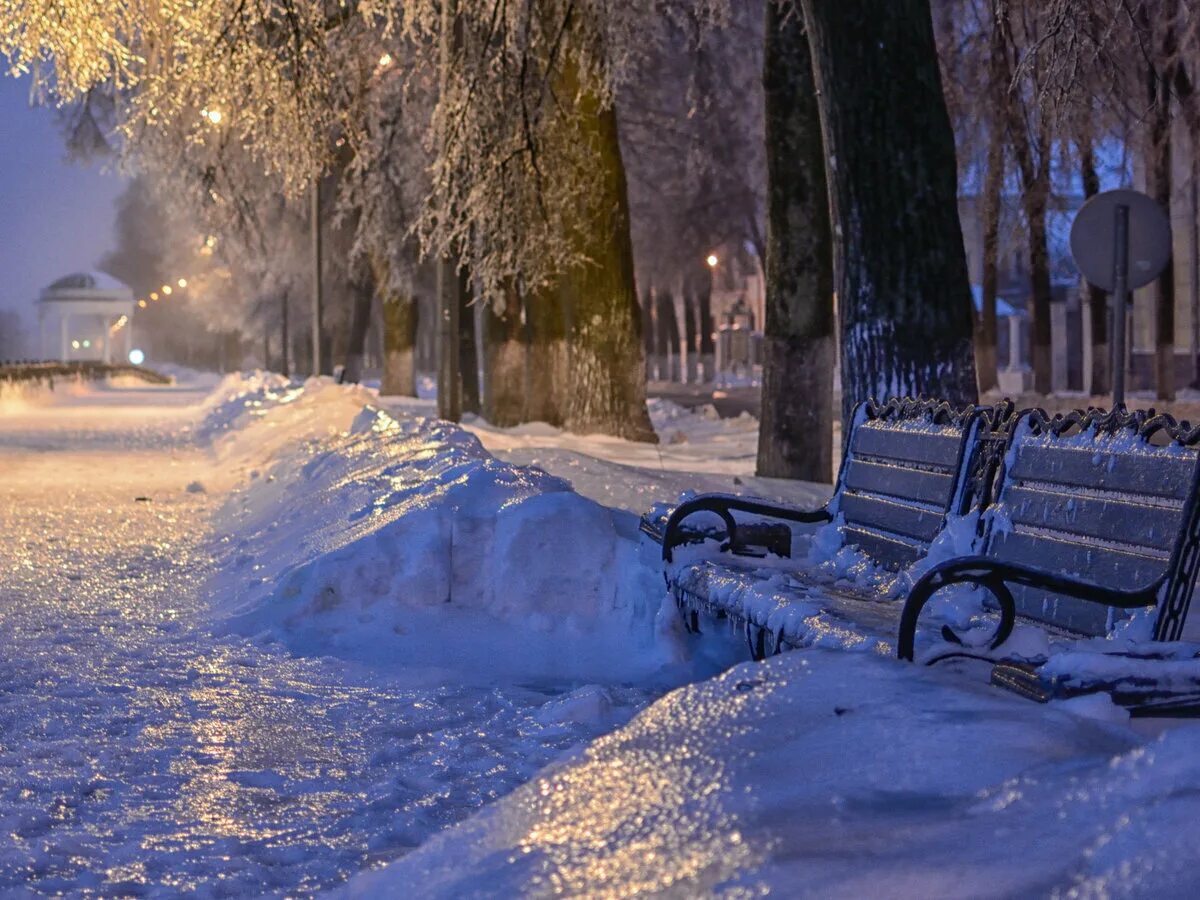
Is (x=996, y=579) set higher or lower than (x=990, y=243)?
lower

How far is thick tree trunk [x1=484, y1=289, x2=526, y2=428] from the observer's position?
23688 mm

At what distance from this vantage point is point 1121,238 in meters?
10.2

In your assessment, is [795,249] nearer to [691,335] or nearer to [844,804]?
[844,804]

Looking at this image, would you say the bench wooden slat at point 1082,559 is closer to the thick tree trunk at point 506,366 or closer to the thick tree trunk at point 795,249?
the thick tree trunk at point 795,249

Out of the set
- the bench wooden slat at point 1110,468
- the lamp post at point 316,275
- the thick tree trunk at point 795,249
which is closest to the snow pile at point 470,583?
the bench wooden slat at point 1110,468

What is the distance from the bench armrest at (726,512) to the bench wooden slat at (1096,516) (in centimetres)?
186

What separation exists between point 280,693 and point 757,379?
63.6 metres

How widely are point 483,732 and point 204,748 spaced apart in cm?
96

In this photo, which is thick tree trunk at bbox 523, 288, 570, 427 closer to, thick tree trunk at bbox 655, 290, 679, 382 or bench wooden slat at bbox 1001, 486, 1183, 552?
bench wooden slat at bbox 1001, 486, 1183, 552

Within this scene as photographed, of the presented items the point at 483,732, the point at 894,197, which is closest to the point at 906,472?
the point at 483,732

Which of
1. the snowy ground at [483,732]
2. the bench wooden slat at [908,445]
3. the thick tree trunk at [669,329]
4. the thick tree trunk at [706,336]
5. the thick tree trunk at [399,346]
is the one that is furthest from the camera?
the thick tree trunk at [669,329]

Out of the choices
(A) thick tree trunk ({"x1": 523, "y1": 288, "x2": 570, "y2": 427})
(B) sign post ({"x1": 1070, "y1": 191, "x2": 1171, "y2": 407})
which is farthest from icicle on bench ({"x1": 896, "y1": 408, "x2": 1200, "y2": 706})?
(A) thick tree trunk ({"x1": 523, "y1": 288, "x2": 570, "y2": 427})

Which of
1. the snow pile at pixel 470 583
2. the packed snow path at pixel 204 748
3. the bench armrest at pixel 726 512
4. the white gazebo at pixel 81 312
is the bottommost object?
the packed snow path at pixel 204 748

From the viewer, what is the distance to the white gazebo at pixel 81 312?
157375 millimetres
